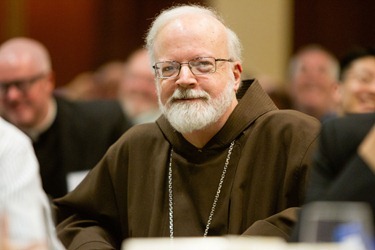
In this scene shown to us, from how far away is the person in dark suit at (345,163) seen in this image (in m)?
2.57

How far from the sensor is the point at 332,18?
9.61m

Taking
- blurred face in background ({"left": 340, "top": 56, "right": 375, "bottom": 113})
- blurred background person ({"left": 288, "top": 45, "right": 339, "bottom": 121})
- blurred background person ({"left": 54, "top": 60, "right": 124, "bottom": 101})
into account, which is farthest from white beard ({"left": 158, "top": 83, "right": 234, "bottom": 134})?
blurred background person ({"left": 54, "top": 60, "right": 124, "bottom": 101})

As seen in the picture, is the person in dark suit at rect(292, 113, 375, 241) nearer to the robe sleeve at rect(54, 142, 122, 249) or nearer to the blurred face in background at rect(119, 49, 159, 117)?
the robe sleeve at rect(54, 142, 122, 249)

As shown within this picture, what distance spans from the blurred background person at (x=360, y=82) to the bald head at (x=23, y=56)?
1.87 meters

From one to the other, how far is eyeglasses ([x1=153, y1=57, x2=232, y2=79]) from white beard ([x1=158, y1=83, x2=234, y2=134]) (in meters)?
0.07

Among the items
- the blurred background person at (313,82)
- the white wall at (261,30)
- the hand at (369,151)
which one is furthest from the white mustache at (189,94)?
the white wall at (261,30)

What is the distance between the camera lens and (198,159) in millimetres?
3766

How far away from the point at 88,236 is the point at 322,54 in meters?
4.98

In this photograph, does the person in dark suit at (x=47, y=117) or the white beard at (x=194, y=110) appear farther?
the person in dark suit at (x=47, y=117)

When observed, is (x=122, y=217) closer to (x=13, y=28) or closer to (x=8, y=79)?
(x=8, y=79)

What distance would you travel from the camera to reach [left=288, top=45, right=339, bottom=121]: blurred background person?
775cm

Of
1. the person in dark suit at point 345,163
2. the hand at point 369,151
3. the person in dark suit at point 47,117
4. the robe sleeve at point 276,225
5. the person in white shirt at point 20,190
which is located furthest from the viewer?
the person in dark suit at point 47,117

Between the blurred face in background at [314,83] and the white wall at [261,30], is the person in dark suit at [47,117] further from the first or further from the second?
the white wall at [261,30]

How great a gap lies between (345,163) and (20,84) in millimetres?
3390
